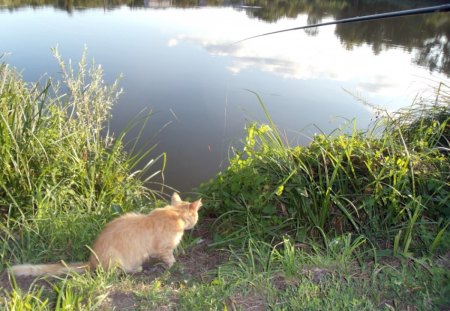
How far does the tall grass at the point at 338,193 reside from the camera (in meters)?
3.21

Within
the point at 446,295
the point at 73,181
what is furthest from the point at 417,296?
the point at 73,181

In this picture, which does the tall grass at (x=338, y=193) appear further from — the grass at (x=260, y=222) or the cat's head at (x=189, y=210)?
the cat's head at (x=189, y=210)

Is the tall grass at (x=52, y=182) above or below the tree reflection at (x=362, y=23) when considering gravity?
below

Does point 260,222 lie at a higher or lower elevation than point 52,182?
lower

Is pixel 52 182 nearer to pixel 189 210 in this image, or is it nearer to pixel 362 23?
pixel 189 210

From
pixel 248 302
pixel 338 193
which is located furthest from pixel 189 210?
pixel 338 193

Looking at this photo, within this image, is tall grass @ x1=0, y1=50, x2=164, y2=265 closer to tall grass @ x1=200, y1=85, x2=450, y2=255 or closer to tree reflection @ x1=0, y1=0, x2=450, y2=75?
tall grass @ x1=200, y1=85, x2=450, y2=255

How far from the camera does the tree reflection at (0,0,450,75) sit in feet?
42.1

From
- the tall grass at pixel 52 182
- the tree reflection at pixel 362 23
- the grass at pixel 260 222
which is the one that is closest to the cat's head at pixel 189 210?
the grass at pixel 260 222

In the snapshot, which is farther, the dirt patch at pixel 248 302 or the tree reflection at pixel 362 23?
the tree reflection at pixel 362 23

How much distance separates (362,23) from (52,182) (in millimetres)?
15911

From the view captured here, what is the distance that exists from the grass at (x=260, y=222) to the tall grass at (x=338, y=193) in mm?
12

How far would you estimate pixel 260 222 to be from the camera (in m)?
3.38

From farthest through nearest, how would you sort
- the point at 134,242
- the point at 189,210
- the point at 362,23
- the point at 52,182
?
the point at 362,23, the point at 52,182, the point at 189,210, the point at 134,242
